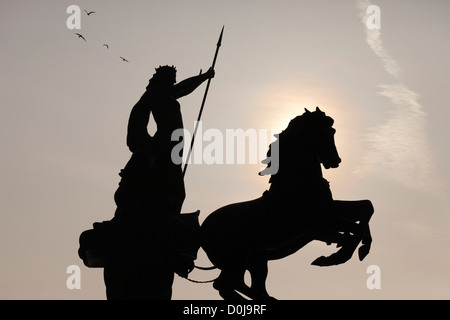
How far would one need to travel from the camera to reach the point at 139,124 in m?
15.1

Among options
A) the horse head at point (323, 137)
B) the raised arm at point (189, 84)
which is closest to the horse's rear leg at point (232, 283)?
the horse head at point (323, 137)

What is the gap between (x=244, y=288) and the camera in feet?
47.9

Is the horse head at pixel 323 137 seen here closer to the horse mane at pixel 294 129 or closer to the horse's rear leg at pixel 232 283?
the horse mane at pixel 294 129

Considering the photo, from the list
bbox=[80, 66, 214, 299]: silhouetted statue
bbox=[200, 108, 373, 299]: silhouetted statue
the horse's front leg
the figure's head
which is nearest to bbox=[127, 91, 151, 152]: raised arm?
bbox=[80, 66, 214, 299]: silhouetted statue

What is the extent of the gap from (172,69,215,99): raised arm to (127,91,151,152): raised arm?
42 centimetres

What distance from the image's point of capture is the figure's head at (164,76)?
15453 mm

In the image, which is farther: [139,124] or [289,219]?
[139,124]

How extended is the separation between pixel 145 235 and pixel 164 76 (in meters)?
2.31

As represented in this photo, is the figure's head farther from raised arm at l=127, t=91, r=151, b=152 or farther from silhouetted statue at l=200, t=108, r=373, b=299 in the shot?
silhouetted statue at l=200, t=108, r=373, b=299

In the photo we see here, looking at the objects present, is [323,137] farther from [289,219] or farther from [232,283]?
[232,283]

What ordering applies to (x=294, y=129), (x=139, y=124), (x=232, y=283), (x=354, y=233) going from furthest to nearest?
Answer: 1. (x=139, y=124)
2. (x=294, y=129)
3. (x=232, y=283)
4. (x=354, y=233)

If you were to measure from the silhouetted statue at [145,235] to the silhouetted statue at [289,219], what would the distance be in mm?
456

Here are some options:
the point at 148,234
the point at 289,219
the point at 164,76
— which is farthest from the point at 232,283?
the point at 164,76

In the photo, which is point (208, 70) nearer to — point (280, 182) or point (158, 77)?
point (158, 77)
